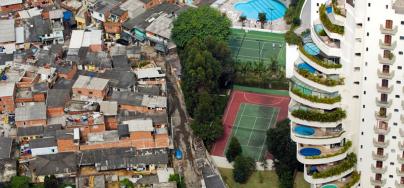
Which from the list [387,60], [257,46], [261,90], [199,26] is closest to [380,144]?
[387,60]

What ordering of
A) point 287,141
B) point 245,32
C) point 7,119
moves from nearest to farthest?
point 287,141, point 7,119, point 245,32

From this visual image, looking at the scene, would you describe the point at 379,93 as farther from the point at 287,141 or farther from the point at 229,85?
the point at 229,85

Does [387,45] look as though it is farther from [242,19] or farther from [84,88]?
[242,19]

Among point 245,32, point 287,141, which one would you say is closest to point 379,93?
point 287,141

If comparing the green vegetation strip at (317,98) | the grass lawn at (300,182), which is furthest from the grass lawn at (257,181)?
the green vegetation strip at (317,98)

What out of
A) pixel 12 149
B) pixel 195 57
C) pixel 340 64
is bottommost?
pixel 12 149

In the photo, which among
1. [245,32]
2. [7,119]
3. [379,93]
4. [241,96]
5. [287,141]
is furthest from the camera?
[245,32]
